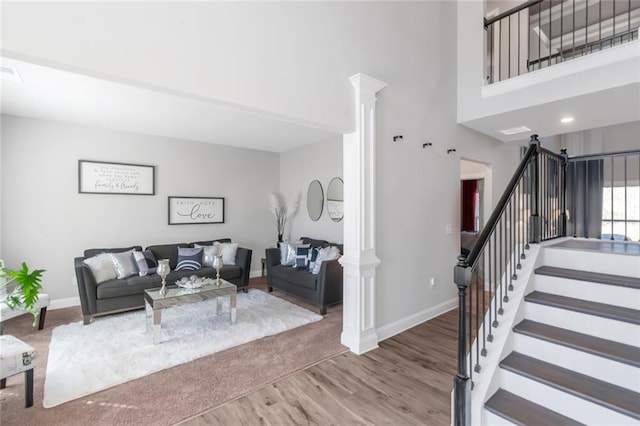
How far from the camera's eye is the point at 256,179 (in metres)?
6.18

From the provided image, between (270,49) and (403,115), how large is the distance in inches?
67.6

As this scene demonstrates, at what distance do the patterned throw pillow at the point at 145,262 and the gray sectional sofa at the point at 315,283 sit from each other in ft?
5.78

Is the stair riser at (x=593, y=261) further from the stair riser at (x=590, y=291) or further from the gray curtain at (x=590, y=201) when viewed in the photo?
the gray curtain at (x=590, y=201)

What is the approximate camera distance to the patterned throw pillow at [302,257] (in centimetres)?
470

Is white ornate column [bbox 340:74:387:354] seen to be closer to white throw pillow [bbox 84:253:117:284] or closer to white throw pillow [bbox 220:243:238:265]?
white throw pillow [bbox 220:243:238:265]

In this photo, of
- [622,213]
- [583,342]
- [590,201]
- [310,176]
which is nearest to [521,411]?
[583,342]

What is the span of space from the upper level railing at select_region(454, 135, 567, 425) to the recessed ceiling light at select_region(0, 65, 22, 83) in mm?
3483

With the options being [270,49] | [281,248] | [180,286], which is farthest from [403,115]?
[180,286]

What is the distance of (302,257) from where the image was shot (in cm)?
475

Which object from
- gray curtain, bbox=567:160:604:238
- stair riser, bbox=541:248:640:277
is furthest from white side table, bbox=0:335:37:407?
gray curtain, bbox=567:160:604:238

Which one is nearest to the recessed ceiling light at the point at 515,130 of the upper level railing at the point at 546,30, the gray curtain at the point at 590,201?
the upper level railing at the point at 546,30

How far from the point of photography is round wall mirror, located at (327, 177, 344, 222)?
5.05 m

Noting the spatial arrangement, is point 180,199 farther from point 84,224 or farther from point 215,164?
point 84,224

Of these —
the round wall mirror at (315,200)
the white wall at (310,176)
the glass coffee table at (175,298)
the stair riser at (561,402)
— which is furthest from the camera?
the round wall mirror at (315,200)
